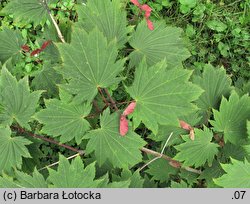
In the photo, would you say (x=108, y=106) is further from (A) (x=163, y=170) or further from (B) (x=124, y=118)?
(A) (x=163, y=170)

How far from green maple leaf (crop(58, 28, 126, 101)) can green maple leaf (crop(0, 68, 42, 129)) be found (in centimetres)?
19

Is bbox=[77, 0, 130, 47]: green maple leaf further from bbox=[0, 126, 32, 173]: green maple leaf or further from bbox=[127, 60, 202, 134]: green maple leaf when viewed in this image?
bbox=[0, 126, 32, 173]: green maple leaf

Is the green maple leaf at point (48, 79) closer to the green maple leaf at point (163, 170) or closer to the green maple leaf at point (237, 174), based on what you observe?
the green maple leaf at point (163, 170)

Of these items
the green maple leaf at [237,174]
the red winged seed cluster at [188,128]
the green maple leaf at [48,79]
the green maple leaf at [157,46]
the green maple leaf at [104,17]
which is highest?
the green maple leaf at [104,17]

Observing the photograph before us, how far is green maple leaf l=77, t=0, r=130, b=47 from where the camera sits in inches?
65.6

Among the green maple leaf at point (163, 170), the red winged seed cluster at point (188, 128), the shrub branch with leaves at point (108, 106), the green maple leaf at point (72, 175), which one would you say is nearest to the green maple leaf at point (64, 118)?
the shrub branch with leaves at point (108, 106)

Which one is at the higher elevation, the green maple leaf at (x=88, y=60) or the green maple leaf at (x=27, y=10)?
the green maple leaf at (x=27, y=10)

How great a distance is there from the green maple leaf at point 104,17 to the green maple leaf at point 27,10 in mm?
287

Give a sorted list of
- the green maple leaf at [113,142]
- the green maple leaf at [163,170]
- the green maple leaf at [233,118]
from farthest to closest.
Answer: the green maple leaf at [163,170] < the green maple leaf at [233,118] < the green maple leaf at [113,142]

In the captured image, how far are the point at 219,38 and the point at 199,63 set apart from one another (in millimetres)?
259

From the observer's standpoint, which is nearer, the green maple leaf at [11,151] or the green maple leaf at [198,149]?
the green maple leaf at [11,151]

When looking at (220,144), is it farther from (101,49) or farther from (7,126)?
(7,126)

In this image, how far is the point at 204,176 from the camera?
190 centimetres

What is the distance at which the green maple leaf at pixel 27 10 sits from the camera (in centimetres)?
185
